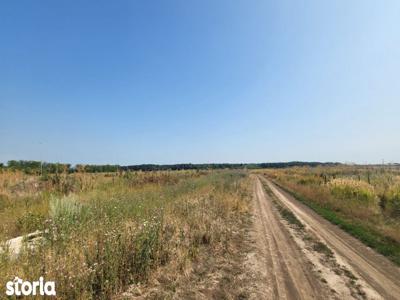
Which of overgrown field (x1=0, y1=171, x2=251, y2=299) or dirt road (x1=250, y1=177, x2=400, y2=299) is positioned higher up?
overgrown field (x1=0, y1=171, x2=251, y2=299)

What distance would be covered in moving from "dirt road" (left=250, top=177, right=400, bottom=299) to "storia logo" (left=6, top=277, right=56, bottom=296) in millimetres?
3884

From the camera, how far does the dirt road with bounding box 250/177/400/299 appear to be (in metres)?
5.09

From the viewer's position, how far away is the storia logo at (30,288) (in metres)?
3.60

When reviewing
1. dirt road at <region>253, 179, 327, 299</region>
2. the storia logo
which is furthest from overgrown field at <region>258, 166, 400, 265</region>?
the storia logo

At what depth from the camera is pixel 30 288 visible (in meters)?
3.70

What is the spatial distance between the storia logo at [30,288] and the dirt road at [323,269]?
388cm

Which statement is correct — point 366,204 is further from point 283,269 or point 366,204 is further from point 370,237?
point 283,269

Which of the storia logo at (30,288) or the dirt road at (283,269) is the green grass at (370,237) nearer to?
the dirt road at (283,269)

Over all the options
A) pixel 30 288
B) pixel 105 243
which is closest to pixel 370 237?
pixel 105 243

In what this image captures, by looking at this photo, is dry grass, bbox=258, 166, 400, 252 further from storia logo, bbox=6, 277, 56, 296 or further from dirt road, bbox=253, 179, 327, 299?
storia logo, bbox=6, 277, 56, 296

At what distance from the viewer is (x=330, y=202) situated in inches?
693

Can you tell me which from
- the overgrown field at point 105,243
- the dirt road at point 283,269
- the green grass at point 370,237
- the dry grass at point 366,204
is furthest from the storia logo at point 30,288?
the dry grass at point 366,204

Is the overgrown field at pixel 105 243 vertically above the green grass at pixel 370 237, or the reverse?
the overgrown field at pixel 105 243

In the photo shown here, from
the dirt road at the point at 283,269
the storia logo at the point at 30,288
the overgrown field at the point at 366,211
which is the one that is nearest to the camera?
the storia logo at the point at 30,288
